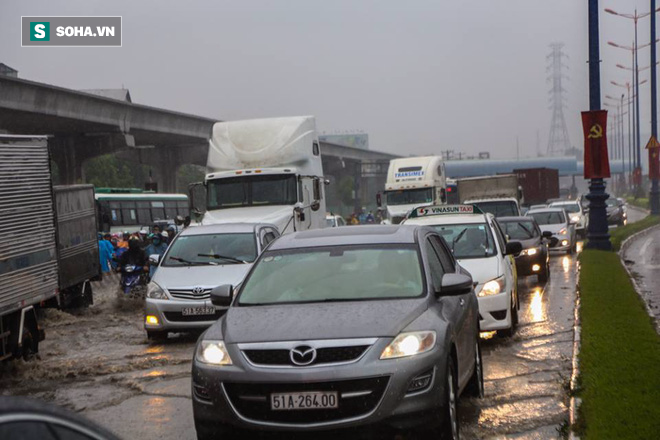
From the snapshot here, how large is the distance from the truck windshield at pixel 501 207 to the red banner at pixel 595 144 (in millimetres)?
3406

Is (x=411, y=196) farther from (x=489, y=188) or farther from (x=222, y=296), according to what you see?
(x=222, y=296)

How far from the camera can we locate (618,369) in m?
8.91

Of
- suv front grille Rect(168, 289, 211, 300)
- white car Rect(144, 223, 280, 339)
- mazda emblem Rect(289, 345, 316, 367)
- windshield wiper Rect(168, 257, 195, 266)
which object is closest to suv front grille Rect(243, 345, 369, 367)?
mazda emblem Rect(289, 345, 316, 367)

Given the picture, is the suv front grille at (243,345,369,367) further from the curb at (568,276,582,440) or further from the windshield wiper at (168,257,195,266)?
the windshield wiper at (168,257,195,266)

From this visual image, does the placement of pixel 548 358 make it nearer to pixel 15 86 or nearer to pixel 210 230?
pixel 210 230

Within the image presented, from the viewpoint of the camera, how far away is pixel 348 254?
25.4ft

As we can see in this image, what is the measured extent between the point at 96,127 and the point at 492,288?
1452 inches

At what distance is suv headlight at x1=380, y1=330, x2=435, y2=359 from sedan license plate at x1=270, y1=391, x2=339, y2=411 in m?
0.43

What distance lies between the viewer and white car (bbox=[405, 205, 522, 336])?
1217 cm

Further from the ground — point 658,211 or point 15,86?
point 15,86

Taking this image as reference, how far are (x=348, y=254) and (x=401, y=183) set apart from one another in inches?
1183

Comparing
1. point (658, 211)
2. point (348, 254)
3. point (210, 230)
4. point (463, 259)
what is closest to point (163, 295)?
point (210, 230)

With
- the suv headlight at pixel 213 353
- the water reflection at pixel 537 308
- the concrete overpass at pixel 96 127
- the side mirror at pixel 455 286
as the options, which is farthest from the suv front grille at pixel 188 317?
the concrete overpass at pixel 96 127

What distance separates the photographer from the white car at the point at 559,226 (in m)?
30.7
